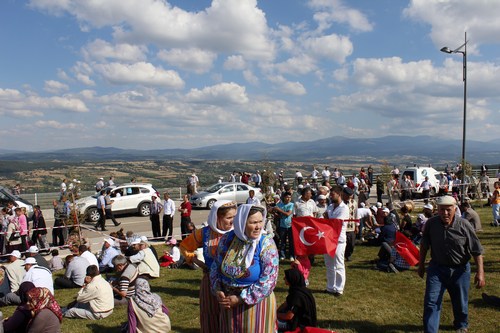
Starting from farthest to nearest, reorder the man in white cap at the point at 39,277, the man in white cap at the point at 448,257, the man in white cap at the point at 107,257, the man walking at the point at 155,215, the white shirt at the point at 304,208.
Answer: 1. the man walking at the point at 155,215
2. the man in white cap at the point at 107,257
3. the white shirt at the point at 304,208
4. the man in white cap at the point at 39,277
5. the man in white cap at the point at 448,257

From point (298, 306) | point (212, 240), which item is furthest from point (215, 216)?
point (298, 306)

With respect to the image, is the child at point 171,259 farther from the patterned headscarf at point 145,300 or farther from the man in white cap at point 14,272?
the patterned headscarf at point 145,300

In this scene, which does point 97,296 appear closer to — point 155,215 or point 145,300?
point 145,300

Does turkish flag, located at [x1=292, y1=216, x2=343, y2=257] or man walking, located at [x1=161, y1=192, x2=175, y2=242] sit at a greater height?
turkish flag, located at [x1=292, y1=216, x2=343, y2=257]

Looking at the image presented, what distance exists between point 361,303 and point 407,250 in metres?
2.13

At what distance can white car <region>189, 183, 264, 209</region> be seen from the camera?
23.9m

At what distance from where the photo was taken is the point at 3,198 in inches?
709

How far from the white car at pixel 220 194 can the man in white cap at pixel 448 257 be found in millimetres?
18646

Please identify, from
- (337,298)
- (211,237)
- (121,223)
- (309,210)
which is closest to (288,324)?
(211,237)

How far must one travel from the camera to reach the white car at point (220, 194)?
23.9m

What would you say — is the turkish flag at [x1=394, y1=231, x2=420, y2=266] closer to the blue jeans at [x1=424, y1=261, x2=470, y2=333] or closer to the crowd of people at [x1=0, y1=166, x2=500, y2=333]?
the crowd of people at [x1=0, y1=166, x2=500, y2=333]

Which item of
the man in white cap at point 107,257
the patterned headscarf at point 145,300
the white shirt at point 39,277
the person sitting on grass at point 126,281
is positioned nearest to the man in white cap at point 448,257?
the patterned headscarf at point 145,300

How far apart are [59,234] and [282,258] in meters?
7.90

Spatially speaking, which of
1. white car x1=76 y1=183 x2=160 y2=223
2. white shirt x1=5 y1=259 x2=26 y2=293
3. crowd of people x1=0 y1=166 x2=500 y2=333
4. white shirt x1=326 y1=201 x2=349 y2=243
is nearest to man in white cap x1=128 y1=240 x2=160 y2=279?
crowd of people x1=0 y1=166 x2=500 y2=333
